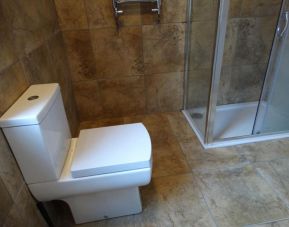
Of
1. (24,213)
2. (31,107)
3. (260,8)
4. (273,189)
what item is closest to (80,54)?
(31,107)

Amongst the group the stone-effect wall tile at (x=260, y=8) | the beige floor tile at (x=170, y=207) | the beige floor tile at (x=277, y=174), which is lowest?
the beige floor tile at (x=170, y=207)

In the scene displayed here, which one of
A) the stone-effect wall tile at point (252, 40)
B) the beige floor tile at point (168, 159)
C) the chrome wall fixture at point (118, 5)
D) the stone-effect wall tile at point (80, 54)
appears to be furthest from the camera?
the stone-effect wall tile at point (252, 40)

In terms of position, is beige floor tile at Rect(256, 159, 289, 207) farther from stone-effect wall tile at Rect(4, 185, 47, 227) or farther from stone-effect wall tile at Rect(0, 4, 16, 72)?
stone-effect wall tile at Rect(0, 4, 16, 72)

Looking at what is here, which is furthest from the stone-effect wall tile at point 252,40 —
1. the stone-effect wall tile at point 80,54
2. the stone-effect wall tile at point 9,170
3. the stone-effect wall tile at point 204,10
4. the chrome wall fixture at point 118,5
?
the stone-effect wall tile at point 9,170

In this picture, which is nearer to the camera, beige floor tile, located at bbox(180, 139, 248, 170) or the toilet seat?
the toilet seat

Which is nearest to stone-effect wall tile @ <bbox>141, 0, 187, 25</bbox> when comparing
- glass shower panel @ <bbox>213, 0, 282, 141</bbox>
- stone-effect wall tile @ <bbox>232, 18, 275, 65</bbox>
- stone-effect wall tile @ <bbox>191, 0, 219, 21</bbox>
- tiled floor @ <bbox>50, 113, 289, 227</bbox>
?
stone-effect wall tile @ <bbox>191, 0, 219, 21</bbox>

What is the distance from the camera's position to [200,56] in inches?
74.0

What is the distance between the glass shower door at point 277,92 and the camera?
1.84 metres

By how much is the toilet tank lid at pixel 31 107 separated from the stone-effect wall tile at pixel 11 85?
21 mm

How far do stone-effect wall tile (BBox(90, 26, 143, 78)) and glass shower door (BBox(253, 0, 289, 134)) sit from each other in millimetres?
1160

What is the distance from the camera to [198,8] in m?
1.83

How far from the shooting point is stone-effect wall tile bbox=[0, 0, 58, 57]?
1106 mm

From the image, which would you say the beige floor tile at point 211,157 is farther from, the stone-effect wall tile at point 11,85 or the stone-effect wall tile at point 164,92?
the stone-effect wall tile at point 11,85

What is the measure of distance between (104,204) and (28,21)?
45.5 inches
